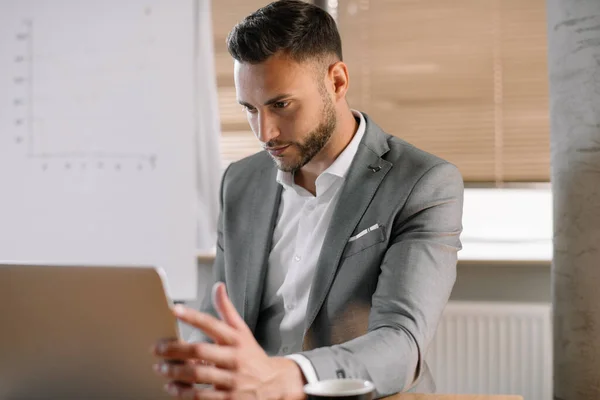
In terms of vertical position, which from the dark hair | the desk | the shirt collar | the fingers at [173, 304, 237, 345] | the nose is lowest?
the desk

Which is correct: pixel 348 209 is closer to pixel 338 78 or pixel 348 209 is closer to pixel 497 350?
pixel 338 78

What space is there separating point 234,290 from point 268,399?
0.78 metres

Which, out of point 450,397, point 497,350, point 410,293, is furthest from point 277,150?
point 497,350

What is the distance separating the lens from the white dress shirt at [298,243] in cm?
182

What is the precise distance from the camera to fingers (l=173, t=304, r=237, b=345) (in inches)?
41.3

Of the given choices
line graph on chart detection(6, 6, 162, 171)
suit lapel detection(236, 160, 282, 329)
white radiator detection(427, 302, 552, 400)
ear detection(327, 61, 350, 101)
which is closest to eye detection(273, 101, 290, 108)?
ear detection(327, 61, 350, 101)

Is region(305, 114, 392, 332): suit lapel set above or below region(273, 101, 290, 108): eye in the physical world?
below

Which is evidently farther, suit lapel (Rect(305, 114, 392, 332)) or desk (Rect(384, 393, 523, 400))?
suit lapel (Rect(305, 114, 392, 332))

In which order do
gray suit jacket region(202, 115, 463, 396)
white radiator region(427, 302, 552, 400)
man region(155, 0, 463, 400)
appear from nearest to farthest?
gray suit jacket region(202, 115, 463, 396) → man region(155, 0, 463, 400) → white radiator region(427, 302, 552, 400)

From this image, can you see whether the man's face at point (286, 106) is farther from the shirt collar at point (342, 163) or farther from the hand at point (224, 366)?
the hand at point (224, 366)

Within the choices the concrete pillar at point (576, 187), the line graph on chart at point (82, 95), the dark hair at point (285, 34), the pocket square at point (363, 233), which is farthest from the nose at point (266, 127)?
the line graph on chart at point (82, 95)

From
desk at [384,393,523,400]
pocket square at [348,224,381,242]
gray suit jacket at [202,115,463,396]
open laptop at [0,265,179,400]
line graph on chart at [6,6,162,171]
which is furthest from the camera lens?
line graph on chart at [6,6,162,171]

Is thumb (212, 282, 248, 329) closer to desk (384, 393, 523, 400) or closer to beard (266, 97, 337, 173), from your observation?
desk (384, 393, 523, 400)

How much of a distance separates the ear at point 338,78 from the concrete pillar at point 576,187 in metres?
0.70
